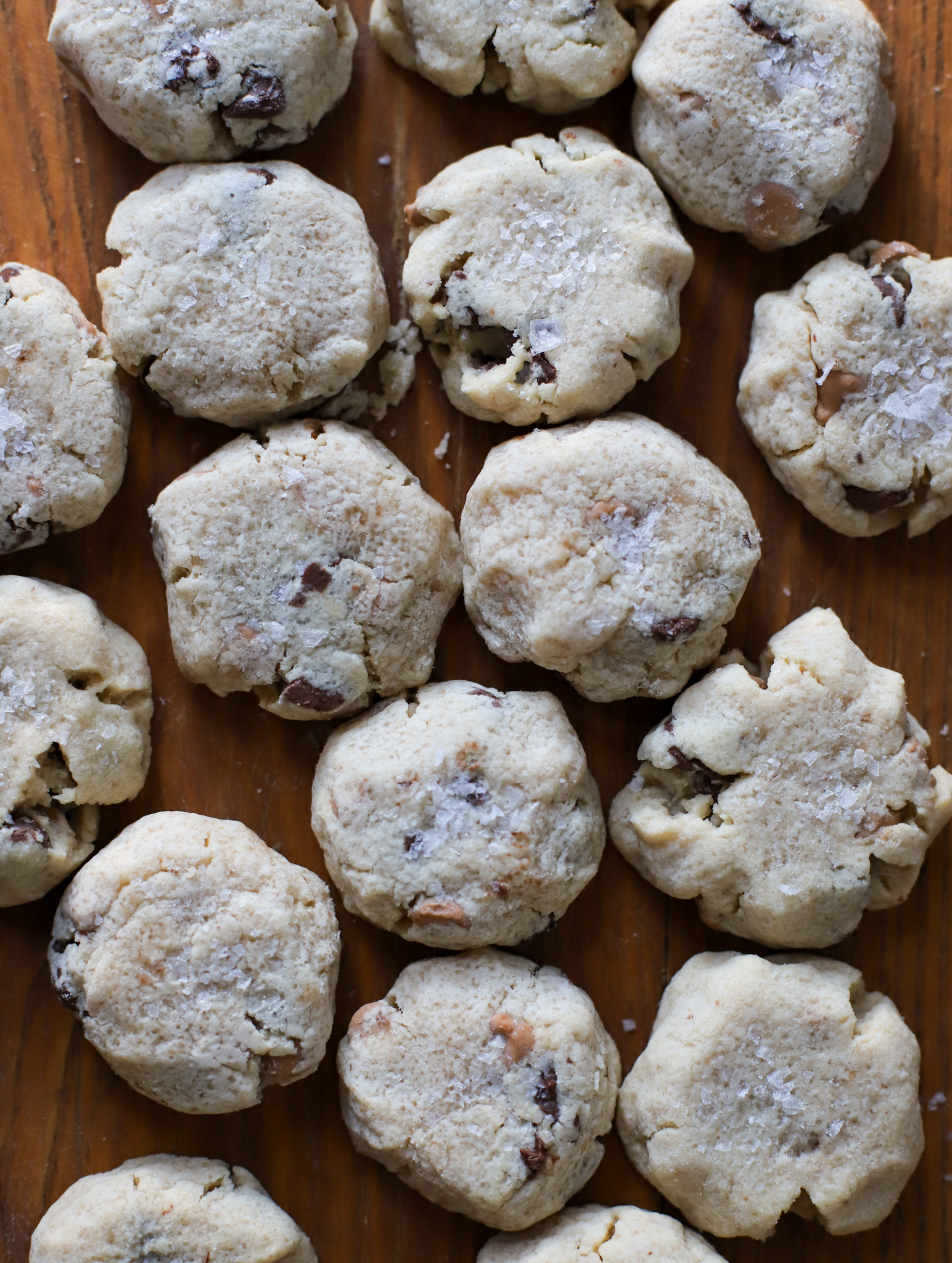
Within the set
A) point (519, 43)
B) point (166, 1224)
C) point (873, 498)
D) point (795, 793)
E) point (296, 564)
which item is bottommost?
point (166, 1224)

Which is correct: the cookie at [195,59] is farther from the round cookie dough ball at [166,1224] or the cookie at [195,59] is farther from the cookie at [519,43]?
the round cookie dough ball at [166,1224]

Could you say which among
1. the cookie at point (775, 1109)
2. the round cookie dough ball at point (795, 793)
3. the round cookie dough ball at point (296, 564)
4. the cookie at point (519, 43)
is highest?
the cookie at point (519, 43)

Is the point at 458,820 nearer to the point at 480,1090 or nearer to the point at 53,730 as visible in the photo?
the point at 480,1090

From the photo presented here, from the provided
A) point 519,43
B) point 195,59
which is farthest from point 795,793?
point 195,59

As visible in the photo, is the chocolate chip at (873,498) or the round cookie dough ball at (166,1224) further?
the chocolate chip at (873,498)

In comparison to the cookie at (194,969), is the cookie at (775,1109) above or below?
below

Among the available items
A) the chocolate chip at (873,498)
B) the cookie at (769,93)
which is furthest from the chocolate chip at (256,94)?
the chocolate chip at (873,498)
